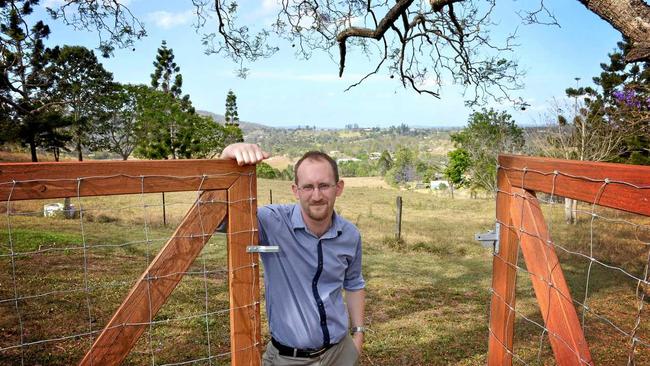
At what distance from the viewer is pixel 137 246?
10.1 metres

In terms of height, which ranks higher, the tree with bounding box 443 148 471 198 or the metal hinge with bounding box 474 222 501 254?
the metal hinge with bounding box 474 222 501 254

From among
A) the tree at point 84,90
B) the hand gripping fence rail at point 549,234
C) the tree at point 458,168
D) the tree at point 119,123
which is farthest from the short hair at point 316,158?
the tree at point 458,168

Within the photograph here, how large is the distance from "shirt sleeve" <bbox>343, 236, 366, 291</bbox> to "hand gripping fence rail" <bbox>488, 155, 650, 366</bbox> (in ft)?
2.67

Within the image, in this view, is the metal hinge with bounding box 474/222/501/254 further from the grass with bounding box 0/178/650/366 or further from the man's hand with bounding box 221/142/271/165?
the man's hand with bounding box 221/142/271/165

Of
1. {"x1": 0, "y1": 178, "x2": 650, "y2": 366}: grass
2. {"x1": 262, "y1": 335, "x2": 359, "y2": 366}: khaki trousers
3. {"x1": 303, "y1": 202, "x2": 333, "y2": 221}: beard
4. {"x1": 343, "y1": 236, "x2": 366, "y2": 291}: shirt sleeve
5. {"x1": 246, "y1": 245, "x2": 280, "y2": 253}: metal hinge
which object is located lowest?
{"x1": 0, "y1": 178, "x2": 650, "y2": 366}: grass

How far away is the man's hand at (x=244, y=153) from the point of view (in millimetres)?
2154

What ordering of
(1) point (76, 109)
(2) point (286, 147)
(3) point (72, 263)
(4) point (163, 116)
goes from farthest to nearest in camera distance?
(2) point (286, 147) → (4) point (163, 116) → (1) point (76, 109) → (3) point (72, 263)

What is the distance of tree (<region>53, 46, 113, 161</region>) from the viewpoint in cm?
2891

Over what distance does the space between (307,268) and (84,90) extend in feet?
122

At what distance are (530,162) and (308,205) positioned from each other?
44.7 inches

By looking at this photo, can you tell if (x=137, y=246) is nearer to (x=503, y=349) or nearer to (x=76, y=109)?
(x=503, y=349)

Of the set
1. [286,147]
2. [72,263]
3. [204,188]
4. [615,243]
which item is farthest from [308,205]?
[286,147]

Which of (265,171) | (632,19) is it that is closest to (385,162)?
(265,171)

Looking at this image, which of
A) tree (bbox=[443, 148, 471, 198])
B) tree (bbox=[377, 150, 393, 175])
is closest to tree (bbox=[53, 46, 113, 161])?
tree (bbox=[443, 148, 471, 198])
